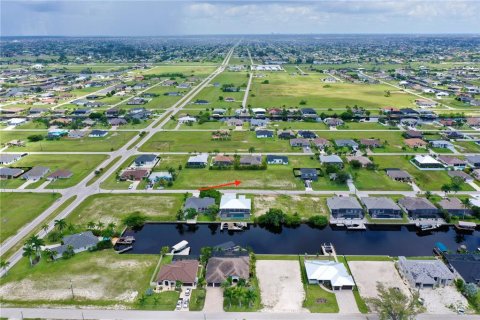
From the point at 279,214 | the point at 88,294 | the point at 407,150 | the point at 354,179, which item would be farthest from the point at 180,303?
the point at 407,150

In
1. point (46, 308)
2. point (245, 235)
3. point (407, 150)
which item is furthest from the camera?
point (407, 150)

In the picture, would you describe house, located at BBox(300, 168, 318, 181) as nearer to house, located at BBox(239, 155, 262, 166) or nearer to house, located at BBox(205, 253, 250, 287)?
house, located at BBox(239, 155, 262, 166)

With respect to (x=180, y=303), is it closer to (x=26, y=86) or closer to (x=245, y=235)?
(x=245, y=235)

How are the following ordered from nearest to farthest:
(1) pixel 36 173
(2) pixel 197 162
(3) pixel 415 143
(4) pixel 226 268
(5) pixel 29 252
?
1. (4) pixel 226 268
2. (5) pixel 29 252
3. (1) pixel 36 173
4. (2) pixel 197 162
5. (3) pixel 415 143

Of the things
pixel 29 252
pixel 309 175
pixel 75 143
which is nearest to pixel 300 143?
pixel 309 175

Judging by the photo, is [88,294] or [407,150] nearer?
[88,294]

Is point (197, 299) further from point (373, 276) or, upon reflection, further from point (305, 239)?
point (373, 276)

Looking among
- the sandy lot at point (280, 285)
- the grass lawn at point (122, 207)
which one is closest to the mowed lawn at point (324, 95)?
the grass lawn at point (122, 207)
